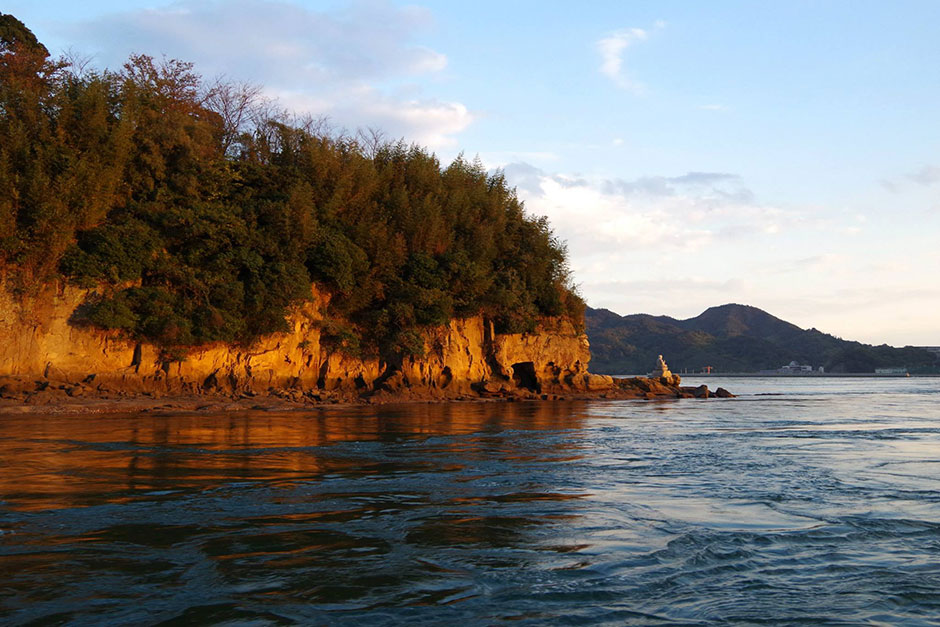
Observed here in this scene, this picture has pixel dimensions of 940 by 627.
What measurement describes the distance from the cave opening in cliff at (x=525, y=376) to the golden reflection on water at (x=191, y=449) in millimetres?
15830

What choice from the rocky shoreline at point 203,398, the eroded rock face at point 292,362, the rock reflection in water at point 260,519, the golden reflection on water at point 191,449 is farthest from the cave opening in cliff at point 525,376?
the rock reflection in water at point 260,519

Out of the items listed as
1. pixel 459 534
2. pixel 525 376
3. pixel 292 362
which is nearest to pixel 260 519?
pixel 459 534

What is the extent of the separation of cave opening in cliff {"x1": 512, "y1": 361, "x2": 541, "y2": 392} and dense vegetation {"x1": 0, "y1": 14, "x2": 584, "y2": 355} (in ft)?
9.10

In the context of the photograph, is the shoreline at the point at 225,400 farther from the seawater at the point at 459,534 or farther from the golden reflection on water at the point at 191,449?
the seawater at the point at 459,534

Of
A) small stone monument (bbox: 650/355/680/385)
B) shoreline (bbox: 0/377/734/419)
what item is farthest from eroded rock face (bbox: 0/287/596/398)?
small stone monument (bbox: 650/355/680/385)

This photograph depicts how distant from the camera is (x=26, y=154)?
2141 cm

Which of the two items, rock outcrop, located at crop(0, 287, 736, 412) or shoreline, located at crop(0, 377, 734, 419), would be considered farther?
rock outcrop, located at crop(0, 287, 736, 412)

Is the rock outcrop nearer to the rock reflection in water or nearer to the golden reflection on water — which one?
the golden reflection on water

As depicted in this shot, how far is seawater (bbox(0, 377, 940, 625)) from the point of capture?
4.29 m

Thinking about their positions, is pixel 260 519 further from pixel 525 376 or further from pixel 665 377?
pixel 665 377

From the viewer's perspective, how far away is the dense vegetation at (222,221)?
873 inches

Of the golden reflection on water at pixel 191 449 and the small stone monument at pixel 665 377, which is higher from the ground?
the small stone monument at pixel 665 377

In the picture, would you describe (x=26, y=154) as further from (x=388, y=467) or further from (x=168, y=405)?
(x=388, y=467)

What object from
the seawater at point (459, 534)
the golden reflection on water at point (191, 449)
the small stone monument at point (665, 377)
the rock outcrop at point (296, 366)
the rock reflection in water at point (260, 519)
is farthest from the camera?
the small stone monument at point (665, 377)
